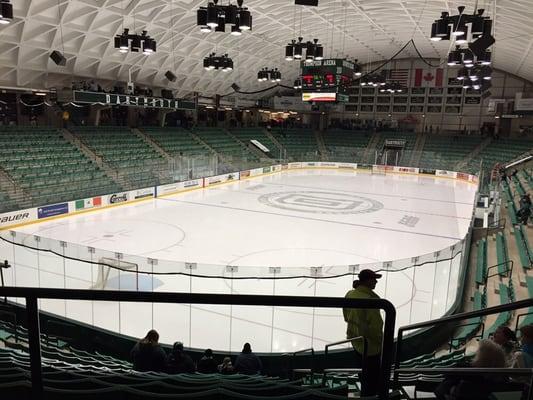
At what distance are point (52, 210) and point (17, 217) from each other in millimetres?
1627

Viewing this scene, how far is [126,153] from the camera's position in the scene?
2730 centimetres

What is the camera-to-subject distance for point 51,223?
17766 millimetres

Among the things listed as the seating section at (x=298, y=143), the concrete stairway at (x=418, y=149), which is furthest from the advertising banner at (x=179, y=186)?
the concrete stairway at (x=418, y=149)

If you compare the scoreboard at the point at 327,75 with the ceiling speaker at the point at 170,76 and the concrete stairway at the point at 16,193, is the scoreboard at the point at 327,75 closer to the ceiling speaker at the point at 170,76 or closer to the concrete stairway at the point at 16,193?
the ceiling speaker at the point at 170,76

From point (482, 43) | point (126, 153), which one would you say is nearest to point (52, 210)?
point (126, 153)

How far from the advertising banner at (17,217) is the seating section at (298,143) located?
25711 mm

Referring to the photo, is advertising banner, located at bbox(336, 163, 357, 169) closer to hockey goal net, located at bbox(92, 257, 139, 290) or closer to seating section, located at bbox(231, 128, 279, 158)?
seating section, located at bbox(231, 128, 279, 158)

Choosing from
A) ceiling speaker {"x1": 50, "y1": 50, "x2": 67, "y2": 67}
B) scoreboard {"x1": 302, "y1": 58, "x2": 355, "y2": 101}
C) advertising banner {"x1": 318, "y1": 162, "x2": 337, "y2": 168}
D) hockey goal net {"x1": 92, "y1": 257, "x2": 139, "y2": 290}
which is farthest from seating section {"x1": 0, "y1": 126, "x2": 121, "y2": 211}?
advertising banner {"x1": 318, "y1": 162, "x2": 337, "y2": 168}

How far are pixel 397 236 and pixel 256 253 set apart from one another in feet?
19.0

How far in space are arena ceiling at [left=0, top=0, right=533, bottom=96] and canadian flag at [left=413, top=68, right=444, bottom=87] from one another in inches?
237

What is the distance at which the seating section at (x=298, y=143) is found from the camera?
137 ft

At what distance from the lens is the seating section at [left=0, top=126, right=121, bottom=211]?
18609 mm

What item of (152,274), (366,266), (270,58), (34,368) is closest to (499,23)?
(270,58)

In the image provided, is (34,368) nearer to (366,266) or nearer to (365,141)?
(366,266)
